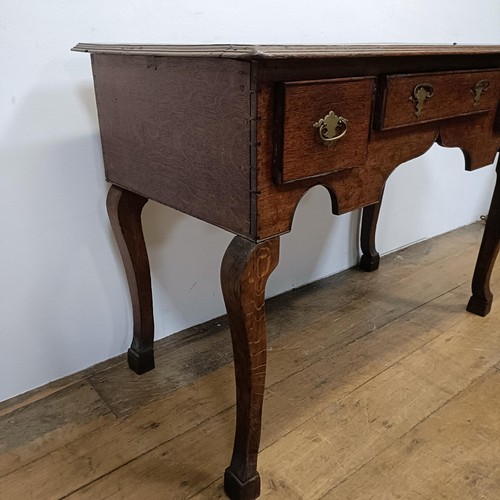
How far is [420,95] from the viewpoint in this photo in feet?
2.78

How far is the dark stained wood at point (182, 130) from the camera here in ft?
2.19

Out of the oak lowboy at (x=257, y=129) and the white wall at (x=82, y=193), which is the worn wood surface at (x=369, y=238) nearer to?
→ the white wall at (x=82, y=193)

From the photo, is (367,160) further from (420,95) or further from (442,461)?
(442,461)

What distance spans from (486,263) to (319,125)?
0.99 metres

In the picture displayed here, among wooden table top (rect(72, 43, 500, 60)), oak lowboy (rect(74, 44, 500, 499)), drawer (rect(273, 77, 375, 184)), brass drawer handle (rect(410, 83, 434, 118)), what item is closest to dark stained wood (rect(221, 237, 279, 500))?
Result: oak lowboy (rect(74, 44, 500, 499))

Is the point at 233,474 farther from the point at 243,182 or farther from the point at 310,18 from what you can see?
the point at 310,18

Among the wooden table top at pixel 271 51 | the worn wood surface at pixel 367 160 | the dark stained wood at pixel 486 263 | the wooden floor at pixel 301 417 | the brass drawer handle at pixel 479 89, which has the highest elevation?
the wooden table top at pixel 271 51

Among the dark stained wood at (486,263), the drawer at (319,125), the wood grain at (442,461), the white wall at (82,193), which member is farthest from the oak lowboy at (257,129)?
the dark stained wood at (486,263)

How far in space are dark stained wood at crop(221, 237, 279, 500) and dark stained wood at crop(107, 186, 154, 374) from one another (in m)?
0.39

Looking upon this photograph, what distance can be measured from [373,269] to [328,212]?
11.8 inches

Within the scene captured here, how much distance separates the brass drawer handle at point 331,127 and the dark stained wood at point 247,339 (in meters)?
0.16

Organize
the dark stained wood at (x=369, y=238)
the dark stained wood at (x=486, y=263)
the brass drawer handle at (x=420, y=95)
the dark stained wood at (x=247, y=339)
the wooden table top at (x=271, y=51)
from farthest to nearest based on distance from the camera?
the dark stained wood at (x=369, y=238), the dark stained wood at (x=486, y=263), the brass drawer handle at (x=420, y=95), the dark stained wood at (x=247, y=339), the wooden table top at (x=271, y=51)

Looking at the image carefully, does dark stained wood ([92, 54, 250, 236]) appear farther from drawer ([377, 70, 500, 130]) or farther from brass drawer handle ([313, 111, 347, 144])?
drawer ([377, 70, 500, 130])

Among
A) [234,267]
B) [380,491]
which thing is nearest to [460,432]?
[380,491]
